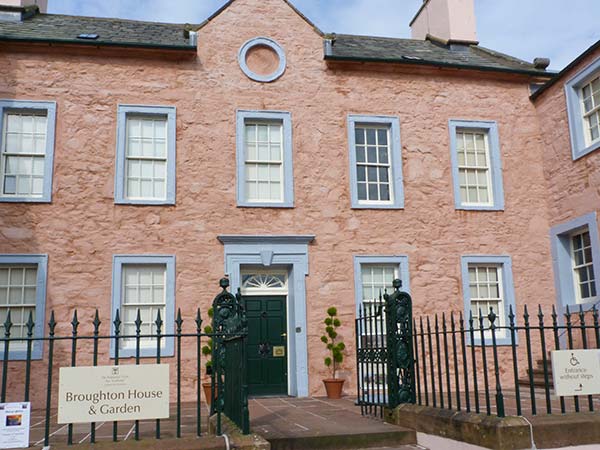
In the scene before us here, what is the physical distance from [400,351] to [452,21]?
35.8ft

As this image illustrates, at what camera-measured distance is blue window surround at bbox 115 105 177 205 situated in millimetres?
12133

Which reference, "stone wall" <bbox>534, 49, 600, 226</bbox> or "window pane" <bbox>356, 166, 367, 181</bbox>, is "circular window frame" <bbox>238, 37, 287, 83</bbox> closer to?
"window pane" <bbox>356, 166, 367, 181</bbox>

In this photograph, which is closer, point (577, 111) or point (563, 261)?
point (577, 111)

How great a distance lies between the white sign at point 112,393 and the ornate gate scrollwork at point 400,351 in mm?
3291

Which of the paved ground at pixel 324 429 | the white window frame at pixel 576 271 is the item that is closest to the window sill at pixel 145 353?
the paved ground at pixel 324 429

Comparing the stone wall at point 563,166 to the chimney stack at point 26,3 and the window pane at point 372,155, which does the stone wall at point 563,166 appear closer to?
the window pane at point 372,155

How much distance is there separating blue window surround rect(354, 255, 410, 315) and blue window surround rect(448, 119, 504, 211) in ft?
5.73

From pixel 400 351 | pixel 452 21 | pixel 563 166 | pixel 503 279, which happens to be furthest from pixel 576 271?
pixel 452 21

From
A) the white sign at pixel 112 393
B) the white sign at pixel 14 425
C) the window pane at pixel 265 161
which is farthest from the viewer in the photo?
the window pane at pixel 265 161

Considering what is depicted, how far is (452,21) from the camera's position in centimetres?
1603

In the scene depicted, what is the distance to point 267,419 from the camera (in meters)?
8.70

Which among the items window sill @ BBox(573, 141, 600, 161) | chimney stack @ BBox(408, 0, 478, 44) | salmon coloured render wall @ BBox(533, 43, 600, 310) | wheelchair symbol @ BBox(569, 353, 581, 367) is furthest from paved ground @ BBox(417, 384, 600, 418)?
chimney stack @ BBox(408, 0, 478, 44)

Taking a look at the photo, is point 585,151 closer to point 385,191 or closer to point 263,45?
point 385,191

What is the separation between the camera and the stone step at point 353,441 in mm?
7008
